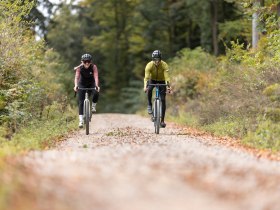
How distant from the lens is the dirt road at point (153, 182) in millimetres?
5359

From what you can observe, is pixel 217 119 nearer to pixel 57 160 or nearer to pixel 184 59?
pixel 57 160

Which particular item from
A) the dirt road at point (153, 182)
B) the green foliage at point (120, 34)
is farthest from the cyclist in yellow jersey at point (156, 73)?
the green foliage at point (120, 34)

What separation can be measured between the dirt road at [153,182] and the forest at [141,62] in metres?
2.33

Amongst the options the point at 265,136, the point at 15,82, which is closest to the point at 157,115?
the point at 265,136

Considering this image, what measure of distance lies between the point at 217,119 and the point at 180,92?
11.1 meters

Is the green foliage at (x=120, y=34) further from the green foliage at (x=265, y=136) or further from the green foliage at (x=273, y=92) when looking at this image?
the green foliage at (x=265, y=136)

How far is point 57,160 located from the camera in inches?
313

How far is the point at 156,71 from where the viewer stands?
15.0 metres

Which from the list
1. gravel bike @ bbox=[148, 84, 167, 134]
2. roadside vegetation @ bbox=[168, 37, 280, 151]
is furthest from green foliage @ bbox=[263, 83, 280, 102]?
gravel bike @ bbox=[148, 84, 167, 134]

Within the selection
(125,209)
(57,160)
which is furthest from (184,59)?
(125,209)

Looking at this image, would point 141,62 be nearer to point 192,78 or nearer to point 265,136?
point 192,78

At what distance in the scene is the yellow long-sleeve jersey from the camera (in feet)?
48.5

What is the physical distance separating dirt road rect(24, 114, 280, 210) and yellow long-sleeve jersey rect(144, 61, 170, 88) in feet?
20.4

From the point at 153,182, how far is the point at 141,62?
152ft
